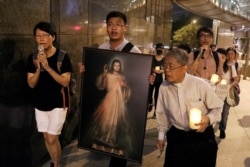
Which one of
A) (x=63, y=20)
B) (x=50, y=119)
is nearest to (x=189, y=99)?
(x=50, y=119)

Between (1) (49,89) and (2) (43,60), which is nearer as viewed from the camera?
(2) (43,60)

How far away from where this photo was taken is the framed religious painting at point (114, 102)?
3576mm

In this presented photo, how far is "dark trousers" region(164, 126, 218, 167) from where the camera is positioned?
2.96 metres

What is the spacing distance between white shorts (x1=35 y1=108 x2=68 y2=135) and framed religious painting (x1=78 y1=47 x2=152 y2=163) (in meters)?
0.29

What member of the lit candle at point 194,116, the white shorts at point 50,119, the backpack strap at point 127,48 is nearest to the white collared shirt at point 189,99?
the lit candle at point 194,116

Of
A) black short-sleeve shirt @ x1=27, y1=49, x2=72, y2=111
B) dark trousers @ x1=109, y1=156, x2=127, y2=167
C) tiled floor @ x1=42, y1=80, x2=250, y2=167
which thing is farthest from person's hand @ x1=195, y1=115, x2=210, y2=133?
tiled floor @ x1=42, y1=80, x2=250, y2=167

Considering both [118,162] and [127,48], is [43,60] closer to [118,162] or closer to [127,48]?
[127,48]

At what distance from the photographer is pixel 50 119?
379cm

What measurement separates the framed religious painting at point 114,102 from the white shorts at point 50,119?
294mm

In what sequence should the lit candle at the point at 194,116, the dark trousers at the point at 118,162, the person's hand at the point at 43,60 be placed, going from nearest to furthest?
the lit candle at the point at 194,116 < the person's hand at the point at 43,60 < the dark trousers at the point at 118,162

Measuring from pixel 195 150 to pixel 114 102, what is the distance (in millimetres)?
1155

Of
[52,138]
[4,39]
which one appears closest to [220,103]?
[52,138]

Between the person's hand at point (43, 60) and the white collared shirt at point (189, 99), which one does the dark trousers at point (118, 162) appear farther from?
the person's hand at point (43, 60)

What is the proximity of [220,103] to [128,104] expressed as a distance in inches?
41.3
